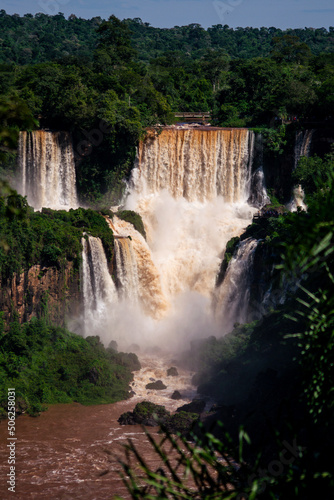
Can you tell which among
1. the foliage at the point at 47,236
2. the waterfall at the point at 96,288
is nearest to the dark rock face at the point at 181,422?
the foliage at the point at 47,236

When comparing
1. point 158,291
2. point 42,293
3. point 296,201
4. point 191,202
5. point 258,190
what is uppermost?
point 258,190

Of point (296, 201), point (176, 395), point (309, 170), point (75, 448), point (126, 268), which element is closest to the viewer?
point (75, 448)

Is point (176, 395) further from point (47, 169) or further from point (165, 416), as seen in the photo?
point (47, 169)

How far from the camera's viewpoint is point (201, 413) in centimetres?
2472

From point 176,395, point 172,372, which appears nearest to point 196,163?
point 172,372

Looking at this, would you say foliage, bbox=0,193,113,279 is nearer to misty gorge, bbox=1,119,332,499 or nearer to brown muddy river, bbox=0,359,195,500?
misty gorge, bbox=1,119,332,499

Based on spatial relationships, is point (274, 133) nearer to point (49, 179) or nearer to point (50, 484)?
point (49, 179)

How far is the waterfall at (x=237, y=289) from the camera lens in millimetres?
33938

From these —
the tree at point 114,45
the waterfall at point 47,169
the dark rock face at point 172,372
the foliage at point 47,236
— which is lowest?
the dark rock face at point 172,372

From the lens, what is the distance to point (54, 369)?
28031 millimetres

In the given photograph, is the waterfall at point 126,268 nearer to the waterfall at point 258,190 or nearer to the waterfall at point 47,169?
the waterfall at point 47,169

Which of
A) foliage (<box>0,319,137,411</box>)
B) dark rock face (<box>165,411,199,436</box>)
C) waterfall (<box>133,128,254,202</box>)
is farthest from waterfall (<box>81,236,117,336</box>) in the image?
dark rock face (<box>165,411,199,436</box>)

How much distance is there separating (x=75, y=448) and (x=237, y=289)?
14.4 meters

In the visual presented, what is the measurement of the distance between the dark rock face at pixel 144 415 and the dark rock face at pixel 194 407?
0.70 m
